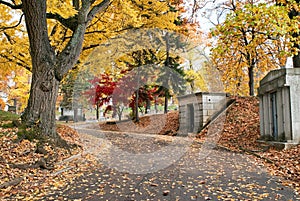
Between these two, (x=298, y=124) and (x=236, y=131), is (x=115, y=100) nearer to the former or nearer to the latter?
(x=236, y=131)

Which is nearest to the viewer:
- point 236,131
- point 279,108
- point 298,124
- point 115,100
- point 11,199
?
point 11,199

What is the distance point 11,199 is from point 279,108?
Result: 7.19 metres

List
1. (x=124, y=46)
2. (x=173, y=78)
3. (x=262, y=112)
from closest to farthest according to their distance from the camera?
(x=262, y=112) → (x=124, y=46) → (x=173, y=78)

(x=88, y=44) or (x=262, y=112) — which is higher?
(x=88, y=44)

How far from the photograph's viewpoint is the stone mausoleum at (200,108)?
42.3ft

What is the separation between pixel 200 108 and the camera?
42.6 feet

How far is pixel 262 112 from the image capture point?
8859mm

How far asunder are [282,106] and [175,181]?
462cm

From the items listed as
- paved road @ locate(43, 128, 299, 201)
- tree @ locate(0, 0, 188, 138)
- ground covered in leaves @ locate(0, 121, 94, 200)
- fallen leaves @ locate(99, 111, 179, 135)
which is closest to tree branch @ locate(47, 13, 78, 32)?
tree @ locate(0, 0, 188, 138)

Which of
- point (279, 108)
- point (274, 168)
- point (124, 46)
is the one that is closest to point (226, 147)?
point (279, 108)

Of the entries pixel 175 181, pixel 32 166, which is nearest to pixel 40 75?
pixel 32 166

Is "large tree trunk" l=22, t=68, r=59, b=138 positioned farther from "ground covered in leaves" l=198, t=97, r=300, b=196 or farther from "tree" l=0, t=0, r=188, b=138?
"ground covered in leaves" l=198, t=97, r=300, b=196

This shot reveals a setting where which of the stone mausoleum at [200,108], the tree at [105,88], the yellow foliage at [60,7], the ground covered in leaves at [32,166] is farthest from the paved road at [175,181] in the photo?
the tree at [105,88]

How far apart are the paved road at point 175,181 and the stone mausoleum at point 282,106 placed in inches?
61.5
